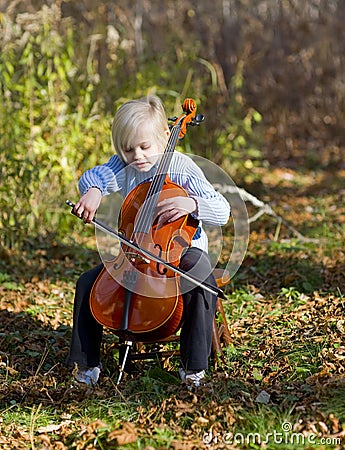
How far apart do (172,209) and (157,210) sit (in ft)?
0.21

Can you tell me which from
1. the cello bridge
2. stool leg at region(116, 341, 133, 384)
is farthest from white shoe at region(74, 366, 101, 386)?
the cello bridge

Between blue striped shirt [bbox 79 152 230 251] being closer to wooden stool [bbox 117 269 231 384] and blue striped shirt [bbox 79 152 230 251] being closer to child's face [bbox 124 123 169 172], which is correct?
child's face [bbox 124 123 169 172]

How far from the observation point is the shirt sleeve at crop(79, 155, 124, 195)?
3.34 metres

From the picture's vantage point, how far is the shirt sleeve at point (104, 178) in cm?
334

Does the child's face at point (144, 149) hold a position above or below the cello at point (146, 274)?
above

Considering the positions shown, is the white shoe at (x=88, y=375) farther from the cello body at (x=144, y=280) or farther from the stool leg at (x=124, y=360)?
the cello body at (x=144, y=280)

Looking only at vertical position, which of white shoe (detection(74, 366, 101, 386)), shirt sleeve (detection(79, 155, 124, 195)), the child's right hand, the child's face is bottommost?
white shoe (detection(74, 366, 101, 386))

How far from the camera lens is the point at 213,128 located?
7676 millimetres

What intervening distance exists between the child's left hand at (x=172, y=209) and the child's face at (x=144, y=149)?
28 centimetres

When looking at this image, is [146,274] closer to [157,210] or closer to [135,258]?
[135,258]

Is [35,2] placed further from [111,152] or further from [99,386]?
[99,386]

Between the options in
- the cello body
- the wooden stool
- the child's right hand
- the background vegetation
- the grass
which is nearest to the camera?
the grass

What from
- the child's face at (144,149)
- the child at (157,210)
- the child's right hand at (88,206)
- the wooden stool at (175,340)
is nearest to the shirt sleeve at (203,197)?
the child at (157,210)

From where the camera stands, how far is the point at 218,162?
25.1ft
